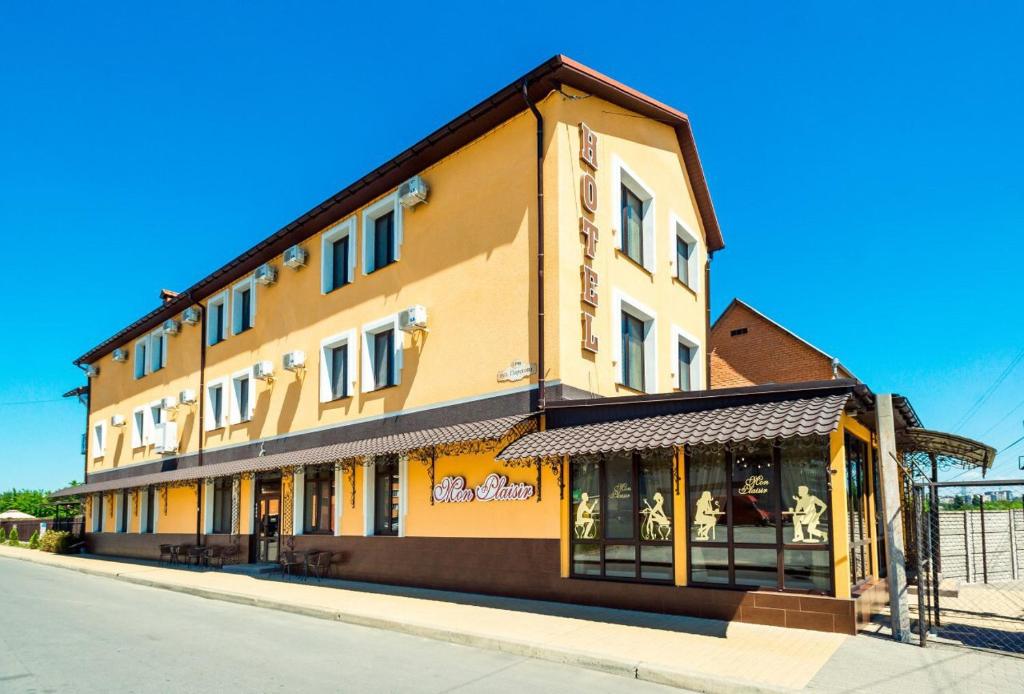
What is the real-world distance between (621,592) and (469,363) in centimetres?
533

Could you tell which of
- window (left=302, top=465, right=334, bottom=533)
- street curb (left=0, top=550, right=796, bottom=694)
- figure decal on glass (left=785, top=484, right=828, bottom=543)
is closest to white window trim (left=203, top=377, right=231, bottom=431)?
window (left=302, top=465, right=334, bottom=533)

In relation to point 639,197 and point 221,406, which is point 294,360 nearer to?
point 221,406

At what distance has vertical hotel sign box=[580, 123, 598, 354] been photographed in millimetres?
14078

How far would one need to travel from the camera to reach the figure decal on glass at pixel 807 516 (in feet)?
35.0

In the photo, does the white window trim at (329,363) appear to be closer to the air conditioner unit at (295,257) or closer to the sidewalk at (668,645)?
the air conditioner unit at (295,257)

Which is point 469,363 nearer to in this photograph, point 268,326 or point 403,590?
point 403,590

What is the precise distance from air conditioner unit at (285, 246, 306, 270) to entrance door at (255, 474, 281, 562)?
19.0 ft

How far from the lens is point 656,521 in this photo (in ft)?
40.0

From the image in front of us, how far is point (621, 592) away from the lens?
12.3 metres

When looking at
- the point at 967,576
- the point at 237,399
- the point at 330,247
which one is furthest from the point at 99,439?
the point at 967,576

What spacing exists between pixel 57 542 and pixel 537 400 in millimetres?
30298

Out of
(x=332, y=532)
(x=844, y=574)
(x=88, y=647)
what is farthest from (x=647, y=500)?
(x=332, y=532)

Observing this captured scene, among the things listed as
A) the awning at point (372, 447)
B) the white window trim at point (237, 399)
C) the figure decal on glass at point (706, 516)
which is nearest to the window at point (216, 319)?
the white window trim at point (237, 399)

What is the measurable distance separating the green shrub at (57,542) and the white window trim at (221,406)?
14132mm
